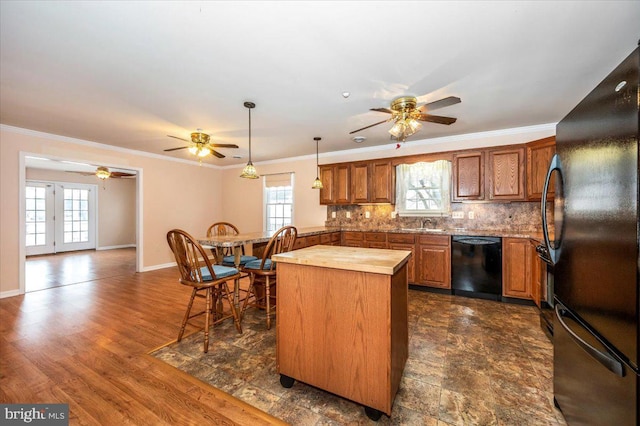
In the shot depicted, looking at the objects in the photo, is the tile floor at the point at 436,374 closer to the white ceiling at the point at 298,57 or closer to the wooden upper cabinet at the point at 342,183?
the white ceiling at the point at 298,57

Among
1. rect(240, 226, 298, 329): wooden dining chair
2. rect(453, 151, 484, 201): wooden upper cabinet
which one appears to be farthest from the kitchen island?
rect(453, 151, 484, 201): wooden upper cabinet

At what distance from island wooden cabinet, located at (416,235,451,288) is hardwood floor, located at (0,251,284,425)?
3135 millimetres

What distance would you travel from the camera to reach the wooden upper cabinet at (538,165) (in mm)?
3455

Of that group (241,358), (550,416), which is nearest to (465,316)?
(550,416)

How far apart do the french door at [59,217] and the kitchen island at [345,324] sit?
9269 mm

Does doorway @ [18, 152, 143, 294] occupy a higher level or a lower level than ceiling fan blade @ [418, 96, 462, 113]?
lower

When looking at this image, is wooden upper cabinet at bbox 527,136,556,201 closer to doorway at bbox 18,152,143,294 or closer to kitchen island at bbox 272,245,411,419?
kitchen island at bbox 272,245,411,419

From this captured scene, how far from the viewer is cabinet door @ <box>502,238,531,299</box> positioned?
3.44 metres

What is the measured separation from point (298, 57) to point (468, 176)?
3.20 meters

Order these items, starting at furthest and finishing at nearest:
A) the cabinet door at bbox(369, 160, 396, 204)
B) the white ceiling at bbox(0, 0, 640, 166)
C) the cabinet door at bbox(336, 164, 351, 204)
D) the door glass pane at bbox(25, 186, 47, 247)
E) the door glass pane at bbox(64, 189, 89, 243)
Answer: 1. the door glass pane at bbox(64, 189, 89, 243)
2. the door glass pane at bbox(25, 186, 47, 247)
3. the cabinet door at bbox(336, 164, 351, 204)
4. the cabinet door at bbox(369, 160, 396, 204)
5. the white ceiling at bbox(0, 0, 640, 166)

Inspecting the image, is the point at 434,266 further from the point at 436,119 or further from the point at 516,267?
the point at 436,119

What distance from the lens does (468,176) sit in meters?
4.11

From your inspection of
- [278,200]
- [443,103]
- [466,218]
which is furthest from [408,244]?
[278,200]

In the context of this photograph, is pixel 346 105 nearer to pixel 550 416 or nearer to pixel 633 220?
pixel 633 220
